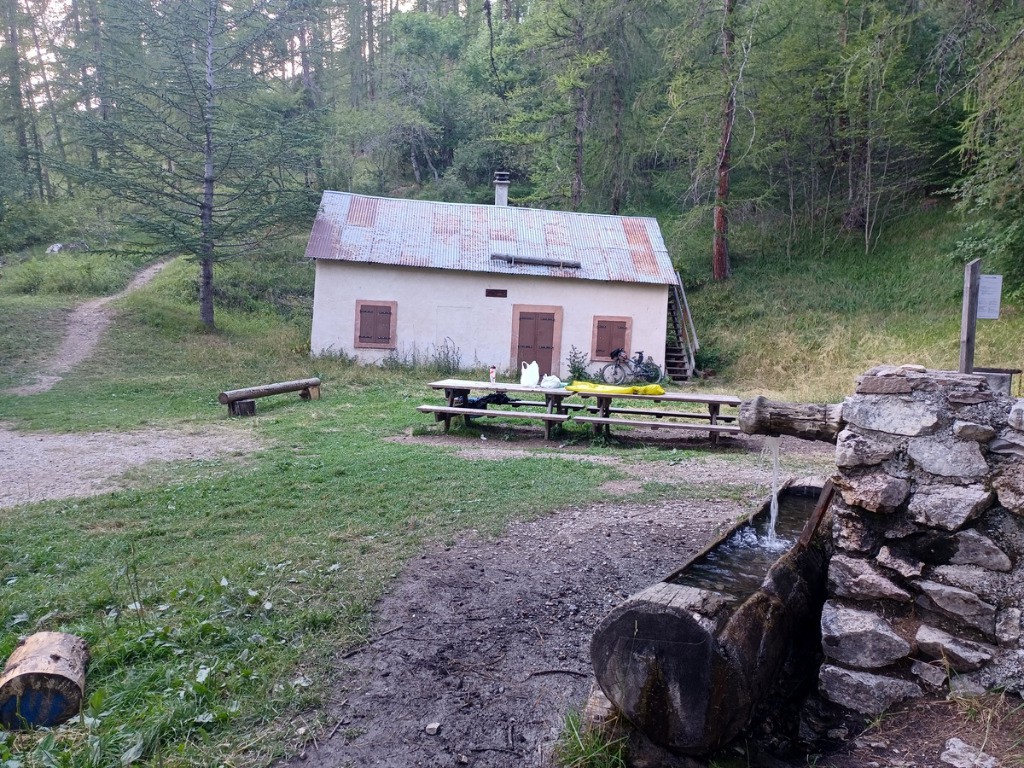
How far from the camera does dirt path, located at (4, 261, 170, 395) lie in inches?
546

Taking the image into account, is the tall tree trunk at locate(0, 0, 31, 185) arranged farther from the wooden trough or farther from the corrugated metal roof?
the wooden trough

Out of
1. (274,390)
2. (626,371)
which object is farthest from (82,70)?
(626,371)

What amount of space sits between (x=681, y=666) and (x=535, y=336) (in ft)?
50.6

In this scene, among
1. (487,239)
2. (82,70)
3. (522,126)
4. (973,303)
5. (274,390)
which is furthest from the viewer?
(82,70)

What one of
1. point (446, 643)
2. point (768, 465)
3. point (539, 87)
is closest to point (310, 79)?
point (539, 87)

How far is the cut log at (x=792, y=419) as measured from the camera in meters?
3.80

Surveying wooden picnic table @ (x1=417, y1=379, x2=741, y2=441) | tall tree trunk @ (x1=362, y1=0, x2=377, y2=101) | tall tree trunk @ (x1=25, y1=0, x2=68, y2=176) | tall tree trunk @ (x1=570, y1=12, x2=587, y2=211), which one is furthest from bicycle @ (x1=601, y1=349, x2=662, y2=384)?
tall tree trunk @ (x1=362, y1=0, x2=377, y2=101)

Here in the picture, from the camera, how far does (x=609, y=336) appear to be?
17953 millimetres

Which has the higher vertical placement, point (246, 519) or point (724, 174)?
point (724, 174)

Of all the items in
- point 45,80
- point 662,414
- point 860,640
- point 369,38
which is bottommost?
point 860,640

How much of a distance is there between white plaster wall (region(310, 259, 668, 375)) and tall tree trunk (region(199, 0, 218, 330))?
12.6 feet

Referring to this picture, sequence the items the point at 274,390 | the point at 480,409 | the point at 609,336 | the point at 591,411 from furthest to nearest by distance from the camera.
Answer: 1. the point at 609,336
2. the point at 274,390
3. the point at 591,411
4. the point at 480,409

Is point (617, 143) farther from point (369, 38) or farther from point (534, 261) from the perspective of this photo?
point (369, 38)

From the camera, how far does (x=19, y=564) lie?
4816 millimetres
